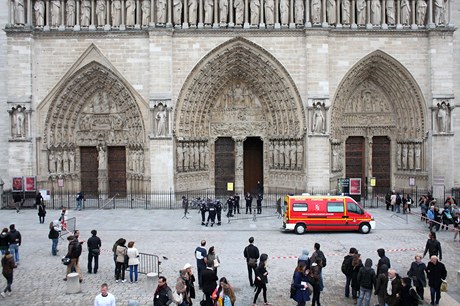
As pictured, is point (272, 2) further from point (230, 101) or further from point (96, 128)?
point (96, 128)

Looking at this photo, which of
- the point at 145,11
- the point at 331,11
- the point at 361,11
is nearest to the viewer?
the point at 145,11

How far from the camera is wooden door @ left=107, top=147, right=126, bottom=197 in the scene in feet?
98.3

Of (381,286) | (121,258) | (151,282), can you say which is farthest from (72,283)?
(381,286)

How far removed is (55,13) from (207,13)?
8.60 m

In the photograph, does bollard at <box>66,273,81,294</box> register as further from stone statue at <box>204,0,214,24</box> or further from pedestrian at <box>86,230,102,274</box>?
stone statue at <box>204,0,214,24</box>

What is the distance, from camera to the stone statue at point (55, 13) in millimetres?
27719

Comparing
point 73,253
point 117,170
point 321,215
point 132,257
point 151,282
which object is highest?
point 117,170

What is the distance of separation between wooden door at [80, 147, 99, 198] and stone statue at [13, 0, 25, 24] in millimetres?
8043

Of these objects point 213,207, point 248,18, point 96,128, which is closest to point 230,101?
point 248,18

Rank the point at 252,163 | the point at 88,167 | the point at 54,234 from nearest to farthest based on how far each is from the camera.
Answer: the point at 54,234 → the point at 88,167 → the point at 252,163

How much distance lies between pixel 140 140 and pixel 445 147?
17.5 meters

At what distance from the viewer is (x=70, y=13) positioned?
27.8 metres

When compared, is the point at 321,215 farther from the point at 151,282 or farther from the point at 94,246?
the point at 94,246

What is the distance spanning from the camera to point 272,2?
27.7 metres
